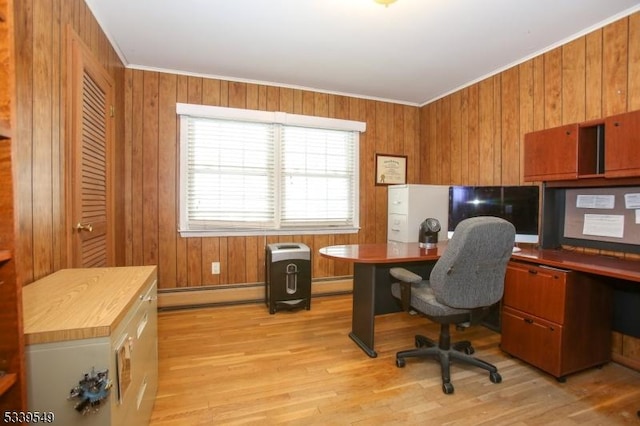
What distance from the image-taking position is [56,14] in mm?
1641

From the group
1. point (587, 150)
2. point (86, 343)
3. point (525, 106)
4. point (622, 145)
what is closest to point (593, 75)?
point (525, 106)

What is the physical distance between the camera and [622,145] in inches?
75.4

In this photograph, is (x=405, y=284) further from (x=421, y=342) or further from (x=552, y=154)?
(x=552, y=154)

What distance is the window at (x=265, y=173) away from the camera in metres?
3.31

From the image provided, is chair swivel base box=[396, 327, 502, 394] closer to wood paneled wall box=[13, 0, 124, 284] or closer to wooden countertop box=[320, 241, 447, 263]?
wooden countertop box=[320, 241, 447, 263]

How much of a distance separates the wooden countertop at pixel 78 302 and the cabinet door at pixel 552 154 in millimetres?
2786

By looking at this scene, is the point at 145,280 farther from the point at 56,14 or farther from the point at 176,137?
the point at 176,137

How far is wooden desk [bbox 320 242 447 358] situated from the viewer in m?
2.21

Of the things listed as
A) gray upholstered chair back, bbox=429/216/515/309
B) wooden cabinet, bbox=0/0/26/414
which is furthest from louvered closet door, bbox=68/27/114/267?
gray upholstered chair back, bbox=429/216/515/309

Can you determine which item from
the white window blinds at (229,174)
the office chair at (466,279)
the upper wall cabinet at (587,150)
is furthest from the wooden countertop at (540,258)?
the white window blinds at (229,174)

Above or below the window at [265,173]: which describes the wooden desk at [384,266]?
below

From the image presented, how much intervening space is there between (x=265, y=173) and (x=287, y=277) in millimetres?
1199

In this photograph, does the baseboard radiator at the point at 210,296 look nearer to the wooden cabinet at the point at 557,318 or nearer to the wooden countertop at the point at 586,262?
the wooden cabinet at the point at 557,318

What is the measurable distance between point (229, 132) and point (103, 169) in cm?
134
